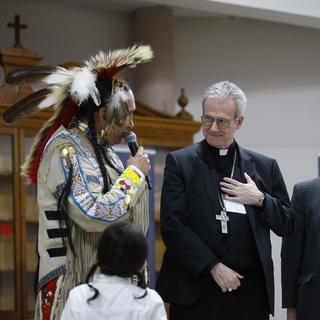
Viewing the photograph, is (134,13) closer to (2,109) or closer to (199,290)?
(2,109)

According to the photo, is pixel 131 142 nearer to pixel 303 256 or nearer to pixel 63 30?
pixel 303 256

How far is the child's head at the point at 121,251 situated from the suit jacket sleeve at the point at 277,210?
805mm

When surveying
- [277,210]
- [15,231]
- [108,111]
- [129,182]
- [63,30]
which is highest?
[63,30]

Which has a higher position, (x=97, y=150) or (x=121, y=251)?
(x=97, y=150)

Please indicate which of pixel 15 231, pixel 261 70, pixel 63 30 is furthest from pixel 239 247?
pixel 261 70

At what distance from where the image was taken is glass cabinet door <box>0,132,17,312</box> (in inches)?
167

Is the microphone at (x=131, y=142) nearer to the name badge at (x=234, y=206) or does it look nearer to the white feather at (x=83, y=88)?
the white feather at (x=83, y=88)

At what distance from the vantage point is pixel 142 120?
4.69 m

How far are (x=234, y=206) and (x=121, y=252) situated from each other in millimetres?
818

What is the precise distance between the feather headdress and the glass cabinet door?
1.69 m

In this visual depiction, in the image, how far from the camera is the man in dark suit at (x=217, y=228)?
259cm

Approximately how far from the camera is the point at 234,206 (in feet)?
8.70

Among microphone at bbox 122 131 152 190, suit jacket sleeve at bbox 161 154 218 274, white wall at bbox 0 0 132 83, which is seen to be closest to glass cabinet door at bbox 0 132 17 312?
white wall at bbox 0 0 132 83

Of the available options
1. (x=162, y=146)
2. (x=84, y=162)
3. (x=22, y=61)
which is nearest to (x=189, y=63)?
(x=162, y=146)
